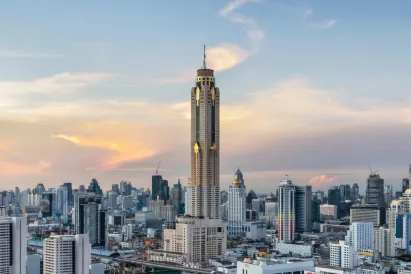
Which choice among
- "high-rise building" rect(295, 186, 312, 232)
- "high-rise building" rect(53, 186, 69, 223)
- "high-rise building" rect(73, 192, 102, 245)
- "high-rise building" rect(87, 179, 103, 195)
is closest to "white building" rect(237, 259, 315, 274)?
"high-rise building" rect(73, 192, 102, 245)

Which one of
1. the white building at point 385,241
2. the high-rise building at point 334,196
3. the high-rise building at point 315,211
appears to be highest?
the high-rise building at point 334,196

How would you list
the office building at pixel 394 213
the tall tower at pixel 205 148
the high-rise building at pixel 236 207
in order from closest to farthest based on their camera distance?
the tall tower at pixel 205 148, the office building at pixel 394 213, the high-rise building at pixel 236 207

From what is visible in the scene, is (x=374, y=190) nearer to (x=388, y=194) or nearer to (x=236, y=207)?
(x=388, y=194)

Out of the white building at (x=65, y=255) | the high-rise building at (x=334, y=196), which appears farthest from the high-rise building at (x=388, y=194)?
the white building at (x=65, y=255)

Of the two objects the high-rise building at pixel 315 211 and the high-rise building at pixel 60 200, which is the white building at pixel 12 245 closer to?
the high-rise building at pixel 315 211

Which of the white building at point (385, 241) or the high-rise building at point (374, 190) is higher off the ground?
the high-rise building at point (374, 190)

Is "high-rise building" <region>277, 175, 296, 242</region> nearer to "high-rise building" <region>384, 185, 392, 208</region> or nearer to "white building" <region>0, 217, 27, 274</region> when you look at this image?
"high-rise building" <region>384, 185, 392, 208</region>
